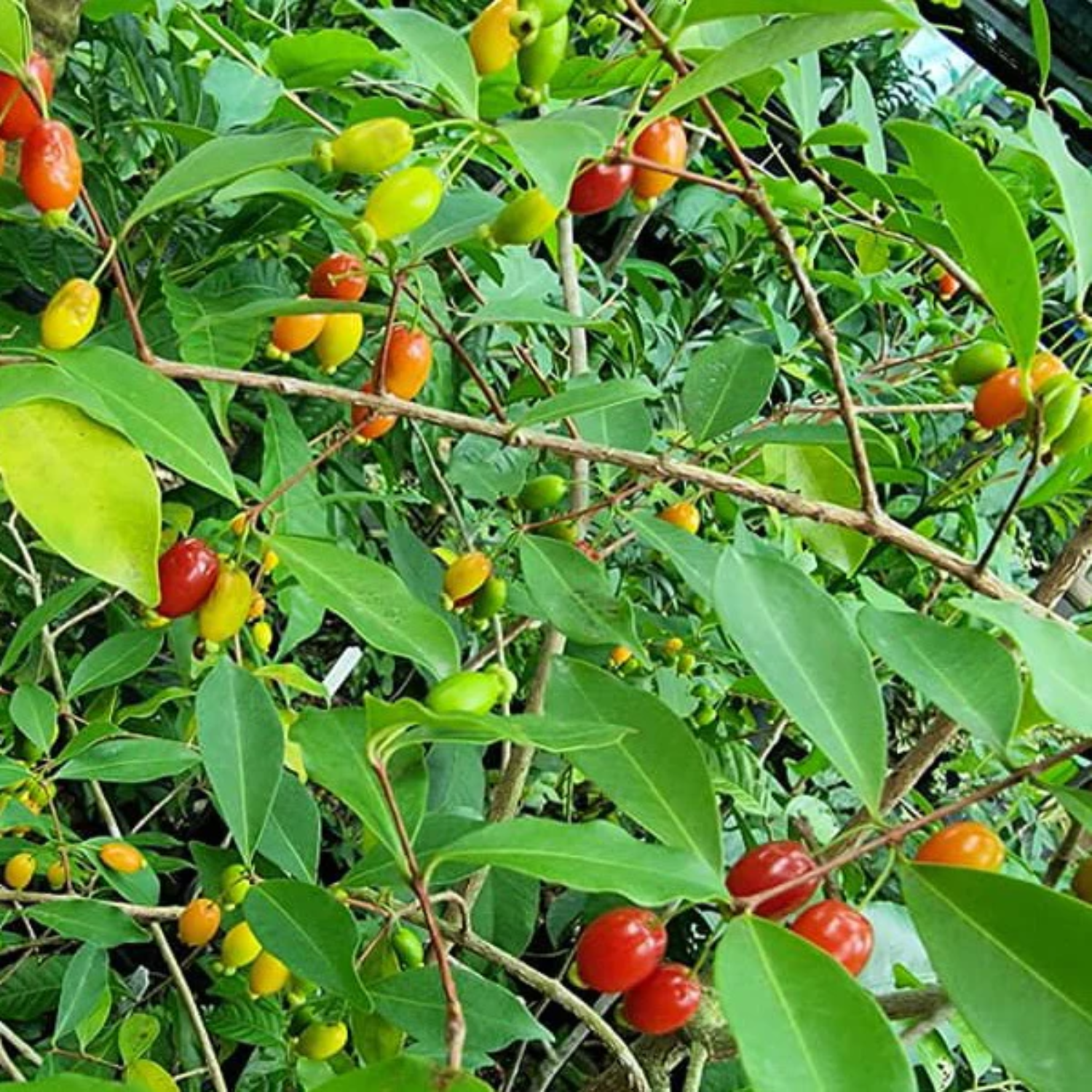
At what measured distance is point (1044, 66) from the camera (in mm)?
753

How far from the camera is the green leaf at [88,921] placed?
69 cm

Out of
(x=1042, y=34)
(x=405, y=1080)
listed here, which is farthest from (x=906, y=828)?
(x=1042, y=34)

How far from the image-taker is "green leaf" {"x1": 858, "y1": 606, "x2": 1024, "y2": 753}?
1.25 feet

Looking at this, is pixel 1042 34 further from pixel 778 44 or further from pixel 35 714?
pixel 35 714

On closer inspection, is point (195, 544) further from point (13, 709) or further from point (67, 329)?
point (13, 709)

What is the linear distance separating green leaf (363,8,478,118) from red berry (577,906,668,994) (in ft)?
0.90

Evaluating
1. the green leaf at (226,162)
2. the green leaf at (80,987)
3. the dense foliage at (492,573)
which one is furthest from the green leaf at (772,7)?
the green leaf at (80,987)

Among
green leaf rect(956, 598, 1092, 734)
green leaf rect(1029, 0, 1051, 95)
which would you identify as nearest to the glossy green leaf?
green leaf rect(956, 598, 1092, 734)

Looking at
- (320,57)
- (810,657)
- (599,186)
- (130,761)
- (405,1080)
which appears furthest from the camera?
(130,761)

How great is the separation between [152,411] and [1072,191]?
362 millimetres

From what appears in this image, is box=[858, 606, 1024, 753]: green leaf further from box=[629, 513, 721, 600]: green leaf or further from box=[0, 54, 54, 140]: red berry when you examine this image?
box=[0, 54, 54, 140]: red berry

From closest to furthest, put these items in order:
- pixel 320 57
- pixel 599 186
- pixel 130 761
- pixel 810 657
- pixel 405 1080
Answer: pixel 405 1080 → pixel 810 657 → pixel 599 186 → pixel 320 57 → pixel 130 761

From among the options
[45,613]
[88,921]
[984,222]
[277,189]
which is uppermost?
[984,222]

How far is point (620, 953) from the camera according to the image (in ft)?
1.30
